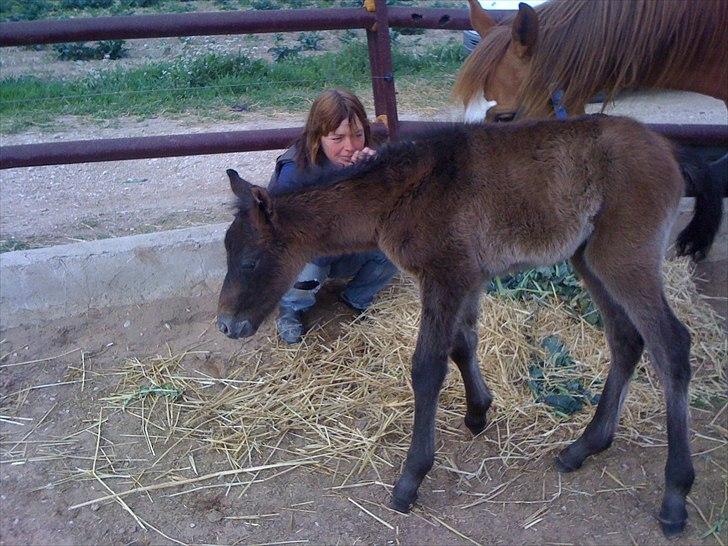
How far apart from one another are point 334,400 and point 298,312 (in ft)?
2.27

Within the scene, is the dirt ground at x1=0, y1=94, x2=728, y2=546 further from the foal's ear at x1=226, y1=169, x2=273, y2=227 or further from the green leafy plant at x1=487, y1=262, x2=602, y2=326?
the foal's ear at x1=226, y1=169, x2=273, y2=227

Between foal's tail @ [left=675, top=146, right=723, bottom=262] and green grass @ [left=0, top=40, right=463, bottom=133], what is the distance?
5516mm

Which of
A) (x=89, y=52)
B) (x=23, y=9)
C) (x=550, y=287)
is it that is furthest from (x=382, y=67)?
(x=23, y=9)

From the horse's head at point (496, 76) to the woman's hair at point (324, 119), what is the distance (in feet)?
1.75

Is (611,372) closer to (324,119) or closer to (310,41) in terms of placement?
(324,119)

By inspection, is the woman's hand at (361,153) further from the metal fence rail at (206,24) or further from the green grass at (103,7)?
the green grass at (103,7)

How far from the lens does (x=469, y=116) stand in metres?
3.48

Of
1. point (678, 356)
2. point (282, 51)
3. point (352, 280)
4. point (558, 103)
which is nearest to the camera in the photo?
point (678, 356)

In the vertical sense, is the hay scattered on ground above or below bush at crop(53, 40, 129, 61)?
below

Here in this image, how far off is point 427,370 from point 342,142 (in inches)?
53.8

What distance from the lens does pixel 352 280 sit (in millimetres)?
4250

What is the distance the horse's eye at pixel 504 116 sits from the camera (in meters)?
3.35

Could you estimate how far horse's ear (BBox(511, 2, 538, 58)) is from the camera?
10.3ft

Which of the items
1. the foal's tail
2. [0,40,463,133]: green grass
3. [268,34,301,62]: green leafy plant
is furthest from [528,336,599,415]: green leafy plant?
[268,34,301,62]: green leafy plant
